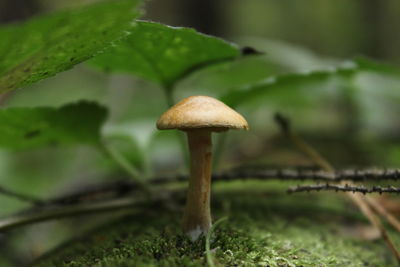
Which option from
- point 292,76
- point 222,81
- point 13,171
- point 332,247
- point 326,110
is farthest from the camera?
point 326,110

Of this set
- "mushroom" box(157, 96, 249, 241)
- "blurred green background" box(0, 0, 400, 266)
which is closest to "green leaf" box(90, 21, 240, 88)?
"blurred green background" box(0, 0, 400, 266)

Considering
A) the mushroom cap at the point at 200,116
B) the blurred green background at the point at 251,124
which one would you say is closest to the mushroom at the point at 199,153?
the mushroom cap at the point at 200,116

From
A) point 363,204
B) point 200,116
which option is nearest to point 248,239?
point 200,116

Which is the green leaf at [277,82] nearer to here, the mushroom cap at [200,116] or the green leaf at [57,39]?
the mushroom cap at [200,116]

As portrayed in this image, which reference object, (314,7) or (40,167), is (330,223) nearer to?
(40,167)

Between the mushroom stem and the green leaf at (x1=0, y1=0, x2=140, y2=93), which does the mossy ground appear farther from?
the green leaf at (x1=0, y1=0, x2=140, y2=93)

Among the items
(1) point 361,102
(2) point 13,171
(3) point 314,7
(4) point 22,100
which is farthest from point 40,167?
(3) point 314,7
